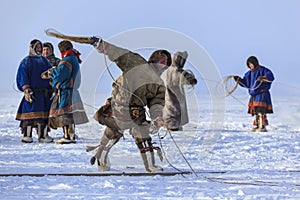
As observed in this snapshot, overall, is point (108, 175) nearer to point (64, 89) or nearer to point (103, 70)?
point (103, 70)

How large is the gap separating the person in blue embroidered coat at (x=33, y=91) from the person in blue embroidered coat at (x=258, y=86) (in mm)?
3980

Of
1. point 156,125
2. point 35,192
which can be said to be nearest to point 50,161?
point 156,125

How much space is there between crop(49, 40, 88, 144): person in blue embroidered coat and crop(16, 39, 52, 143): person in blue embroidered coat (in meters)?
0.31

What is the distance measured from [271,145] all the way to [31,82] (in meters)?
3.63

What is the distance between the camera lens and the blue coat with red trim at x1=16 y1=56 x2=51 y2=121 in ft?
29.9

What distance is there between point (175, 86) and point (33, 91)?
3740 mm

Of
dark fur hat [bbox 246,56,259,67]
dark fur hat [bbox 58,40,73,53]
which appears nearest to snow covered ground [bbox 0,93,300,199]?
dark fur hat [bbox 58,40,73,53]

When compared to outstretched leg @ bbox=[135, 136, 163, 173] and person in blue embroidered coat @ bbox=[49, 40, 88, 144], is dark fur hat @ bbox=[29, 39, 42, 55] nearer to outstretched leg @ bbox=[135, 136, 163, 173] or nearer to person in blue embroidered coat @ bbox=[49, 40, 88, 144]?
person in blue embroidered coat @ bbox=[49, 40, 88, 144]

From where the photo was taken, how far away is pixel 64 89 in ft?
29.4

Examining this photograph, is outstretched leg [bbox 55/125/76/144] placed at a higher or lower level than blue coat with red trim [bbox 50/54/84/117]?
lower

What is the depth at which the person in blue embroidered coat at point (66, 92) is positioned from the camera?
875 cm

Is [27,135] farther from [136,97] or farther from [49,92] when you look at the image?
[136,97]

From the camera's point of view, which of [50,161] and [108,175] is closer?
[108,175]

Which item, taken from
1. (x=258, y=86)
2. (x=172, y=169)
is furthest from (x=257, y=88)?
(x=172, y=169)
